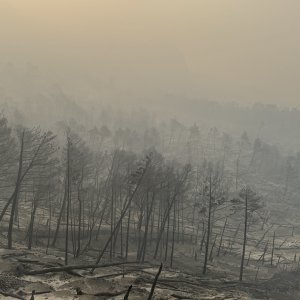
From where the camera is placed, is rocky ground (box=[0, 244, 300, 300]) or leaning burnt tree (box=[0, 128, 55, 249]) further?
leaning burnt tree (box=[0, 128, 55, 249])

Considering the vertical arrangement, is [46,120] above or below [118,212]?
above

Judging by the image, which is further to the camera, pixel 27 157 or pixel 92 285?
pixel 27 157

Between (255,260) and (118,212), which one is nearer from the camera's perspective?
(255,260)

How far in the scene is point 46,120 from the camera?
162 meters

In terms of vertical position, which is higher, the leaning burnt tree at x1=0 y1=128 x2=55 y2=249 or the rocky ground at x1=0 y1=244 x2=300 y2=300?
the leaning burnt tree at x1=0 y1=128 x2=55 y2=249

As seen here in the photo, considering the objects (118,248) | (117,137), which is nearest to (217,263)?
(118,248)

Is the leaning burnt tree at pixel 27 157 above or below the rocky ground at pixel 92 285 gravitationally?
above

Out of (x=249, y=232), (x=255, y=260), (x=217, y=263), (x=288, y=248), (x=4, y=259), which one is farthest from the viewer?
(x=249, y=232)

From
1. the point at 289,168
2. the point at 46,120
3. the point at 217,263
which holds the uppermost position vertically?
the point at 46,120

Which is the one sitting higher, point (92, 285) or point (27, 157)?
point (27, 157)

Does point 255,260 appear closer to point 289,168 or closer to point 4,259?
point 4,259

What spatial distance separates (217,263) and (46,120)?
12175cm

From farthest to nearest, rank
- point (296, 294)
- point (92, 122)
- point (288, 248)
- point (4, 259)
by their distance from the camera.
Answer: point (92, 122) → point (288, 248) → point (296, 294) → point (4, 259)

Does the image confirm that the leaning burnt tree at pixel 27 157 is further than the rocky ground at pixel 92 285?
Yes
